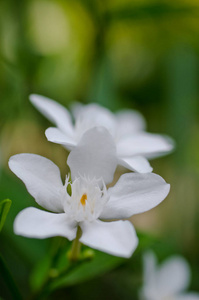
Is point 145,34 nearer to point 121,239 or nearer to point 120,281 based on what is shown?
point 120,281

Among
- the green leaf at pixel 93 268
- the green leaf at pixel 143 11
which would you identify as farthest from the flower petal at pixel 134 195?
the green leaf at pixel 143 11

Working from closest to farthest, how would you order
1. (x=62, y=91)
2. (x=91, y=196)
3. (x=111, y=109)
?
1. (x=91, y=196)
2. (x=111, y=109)
3. (x=62, y=91)

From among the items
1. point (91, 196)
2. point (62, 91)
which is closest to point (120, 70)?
point (62, 91)

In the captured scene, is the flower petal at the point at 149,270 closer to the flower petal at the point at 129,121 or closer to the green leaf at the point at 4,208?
the flower petal at the point at 129,121

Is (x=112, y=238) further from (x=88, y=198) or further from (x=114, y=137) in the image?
(x=114, y=137)

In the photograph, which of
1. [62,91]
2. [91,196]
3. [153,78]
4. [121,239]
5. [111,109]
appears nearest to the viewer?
[121,239]

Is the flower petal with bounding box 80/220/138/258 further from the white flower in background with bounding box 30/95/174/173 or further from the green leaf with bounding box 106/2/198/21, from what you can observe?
the green leaf with bounding box 106/2/198/21
